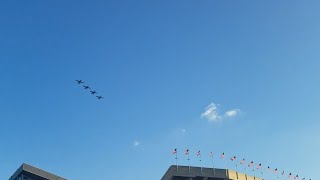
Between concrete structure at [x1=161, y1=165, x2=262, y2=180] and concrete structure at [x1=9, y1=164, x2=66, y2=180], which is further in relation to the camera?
concrete structure at [x1=9, y1=164, x2=66, y2=180]

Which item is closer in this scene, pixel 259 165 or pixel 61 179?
pixel 259 165

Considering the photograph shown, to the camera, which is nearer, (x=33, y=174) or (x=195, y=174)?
(x=195, y=174)

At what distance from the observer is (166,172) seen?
109062 millimetres

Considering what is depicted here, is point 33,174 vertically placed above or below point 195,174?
above

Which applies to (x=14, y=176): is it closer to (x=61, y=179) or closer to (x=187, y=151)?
(x=61, y=179)

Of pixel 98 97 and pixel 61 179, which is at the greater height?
pixel 98 97

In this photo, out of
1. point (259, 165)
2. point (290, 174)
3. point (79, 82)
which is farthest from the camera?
point (290, 174)

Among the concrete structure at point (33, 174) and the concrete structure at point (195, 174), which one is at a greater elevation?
the concrete structure at point (33, 174)

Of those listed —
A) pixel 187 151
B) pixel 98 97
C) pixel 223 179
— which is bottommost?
pixel 223 179

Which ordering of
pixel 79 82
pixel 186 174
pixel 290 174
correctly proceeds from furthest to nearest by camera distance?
pixel 290 174 → pixel 79 82 → pixel 186 174

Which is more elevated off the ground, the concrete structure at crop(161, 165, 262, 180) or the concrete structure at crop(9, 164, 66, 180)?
the concrete structure at crop(9, 164, 66, 180)

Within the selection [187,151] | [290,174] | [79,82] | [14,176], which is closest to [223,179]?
[187,151]

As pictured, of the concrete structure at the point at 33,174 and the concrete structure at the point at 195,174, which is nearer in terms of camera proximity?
the concrete structure at the point at 195,174

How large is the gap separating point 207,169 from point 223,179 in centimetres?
532
